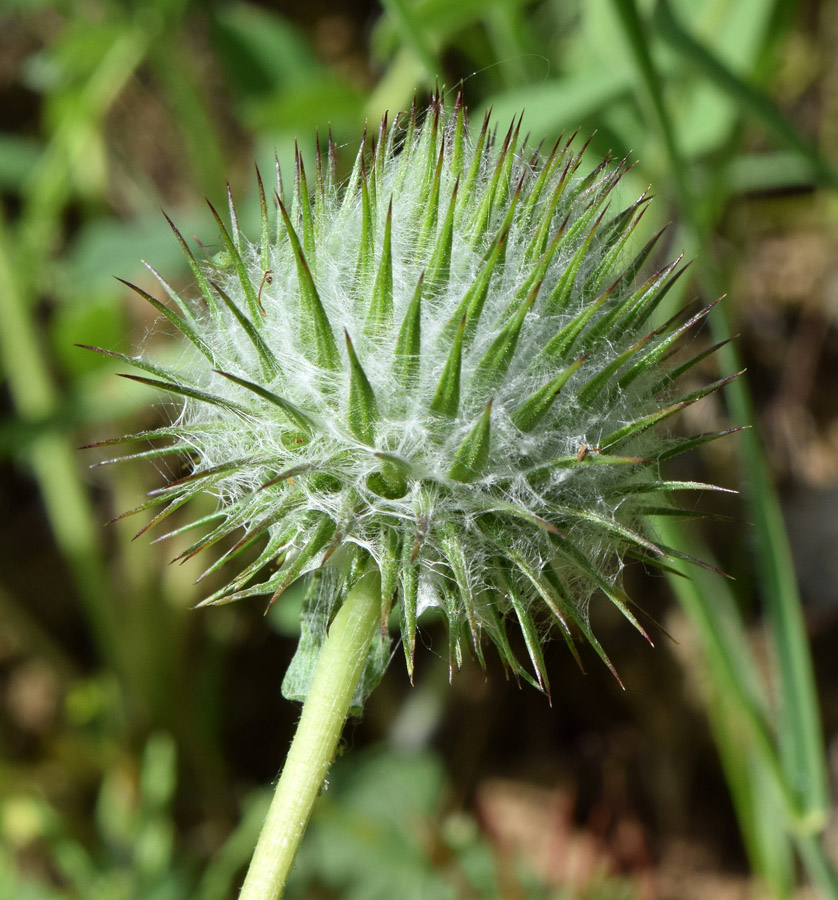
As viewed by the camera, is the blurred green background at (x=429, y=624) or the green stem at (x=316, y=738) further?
the blurred green background at (x=429, y=624)

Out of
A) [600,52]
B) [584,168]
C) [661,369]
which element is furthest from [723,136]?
[661,369]

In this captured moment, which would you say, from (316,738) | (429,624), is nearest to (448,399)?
(316,738)

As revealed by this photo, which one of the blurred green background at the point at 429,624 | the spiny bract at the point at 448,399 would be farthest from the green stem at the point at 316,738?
the blurred green background at the point at 429,624

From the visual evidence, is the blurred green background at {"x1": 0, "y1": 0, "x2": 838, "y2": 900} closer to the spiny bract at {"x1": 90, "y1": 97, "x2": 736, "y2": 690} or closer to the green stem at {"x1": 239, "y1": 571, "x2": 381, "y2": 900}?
the spiny bract at {"x1": 90, "y1": 97, "x2": 736, "y2": 690}

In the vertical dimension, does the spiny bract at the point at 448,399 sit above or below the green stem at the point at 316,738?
Result: above

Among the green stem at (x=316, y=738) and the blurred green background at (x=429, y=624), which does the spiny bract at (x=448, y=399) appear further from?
the blurred green background at (x=429, y=624)
